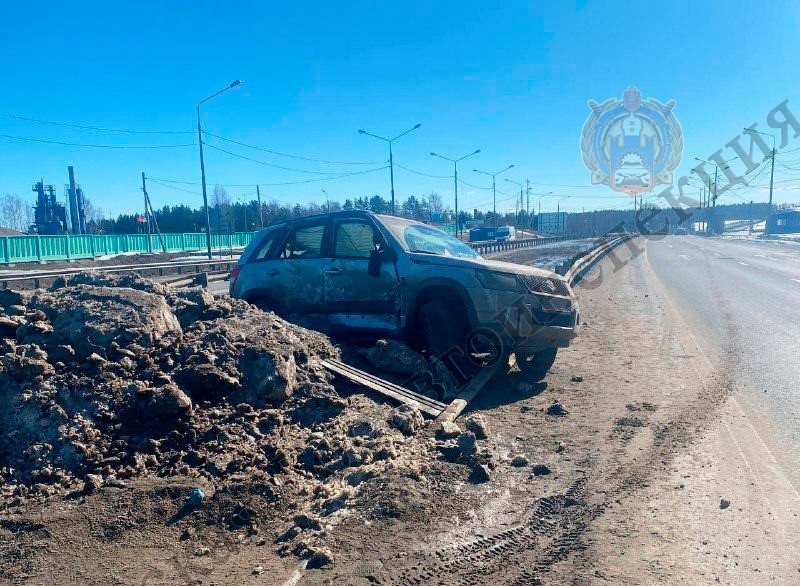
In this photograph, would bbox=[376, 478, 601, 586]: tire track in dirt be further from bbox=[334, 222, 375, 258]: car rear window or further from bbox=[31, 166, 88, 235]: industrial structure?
bbox=[31, 166, 88, 235]: industrial structure

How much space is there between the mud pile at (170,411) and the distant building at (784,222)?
7191 centimetres

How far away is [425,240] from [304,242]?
1563 millimetres

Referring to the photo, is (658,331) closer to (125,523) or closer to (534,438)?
(534,438)

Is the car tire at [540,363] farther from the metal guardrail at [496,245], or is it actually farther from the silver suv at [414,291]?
the metal guardrail at [496,245]

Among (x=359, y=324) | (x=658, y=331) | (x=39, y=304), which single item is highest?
(x=39, y=304)

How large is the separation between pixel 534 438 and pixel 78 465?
3402 millimetres

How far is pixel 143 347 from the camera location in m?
5.02

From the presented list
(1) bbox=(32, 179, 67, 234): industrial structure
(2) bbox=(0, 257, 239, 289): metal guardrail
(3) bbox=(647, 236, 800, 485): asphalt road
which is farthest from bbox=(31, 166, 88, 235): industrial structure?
(3) bbox=(647, 236, 800, 485): asphalt road

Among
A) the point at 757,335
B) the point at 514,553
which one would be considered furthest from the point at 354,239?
the point at 757,335

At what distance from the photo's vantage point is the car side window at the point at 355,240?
6969mm

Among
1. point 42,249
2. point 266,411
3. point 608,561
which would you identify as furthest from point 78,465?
point 42,249

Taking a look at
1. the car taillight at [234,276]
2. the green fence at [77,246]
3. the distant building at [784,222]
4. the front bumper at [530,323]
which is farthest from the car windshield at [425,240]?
the distant building at [784,222]

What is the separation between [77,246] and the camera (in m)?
34.9

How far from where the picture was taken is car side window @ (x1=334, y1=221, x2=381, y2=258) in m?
6.97
